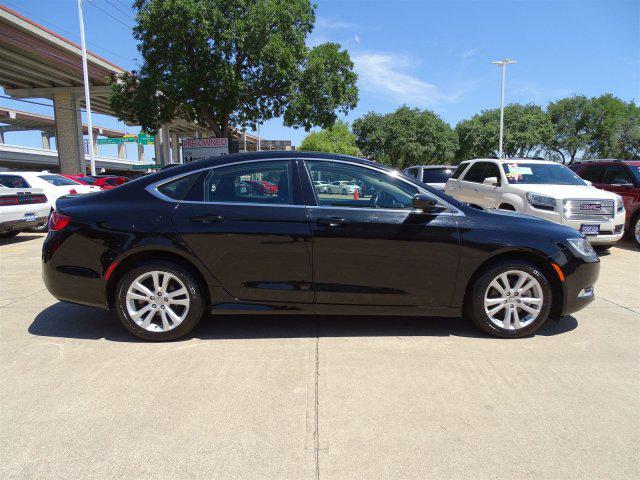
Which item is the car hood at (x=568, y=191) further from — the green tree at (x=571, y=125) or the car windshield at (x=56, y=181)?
the green tree at (x=571, y=125)

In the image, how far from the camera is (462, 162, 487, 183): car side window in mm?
9718

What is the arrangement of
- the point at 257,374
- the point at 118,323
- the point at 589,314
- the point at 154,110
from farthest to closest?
the point at 154,110 → the point at 589,314 → the point at 118,323 → the point at 257,374

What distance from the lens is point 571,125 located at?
42375 mm

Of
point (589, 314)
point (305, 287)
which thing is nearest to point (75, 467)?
point (305, 287)

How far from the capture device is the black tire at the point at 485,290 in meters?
3.80

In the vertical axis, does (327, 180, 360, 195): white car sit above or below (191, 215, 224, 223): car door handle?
above

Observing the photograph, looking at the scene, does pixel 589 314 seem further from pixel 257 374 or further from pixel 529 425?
pixel 257 374

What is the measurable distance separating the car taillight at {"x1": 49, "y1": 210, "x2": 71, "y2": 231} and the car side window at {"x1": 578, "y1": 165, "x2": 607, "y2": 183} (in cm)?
1083

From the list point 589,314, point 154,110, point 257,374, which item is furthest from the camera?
point 154,110

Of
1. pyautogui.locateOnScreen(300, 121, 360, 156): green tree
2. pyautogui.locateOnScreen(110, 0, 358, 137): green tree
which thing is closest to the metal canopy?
pyautogui.locateOnScreen(300, 121, 360, 156): green tree

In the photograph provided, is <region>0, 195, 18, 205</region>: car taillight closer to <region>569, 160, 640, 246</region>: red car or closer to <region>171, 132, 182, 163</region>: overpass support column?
<region>569, 160, 640, 246</region>: red car

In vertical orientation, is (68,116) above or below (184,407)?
above

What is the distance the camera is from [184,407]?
9.20ft

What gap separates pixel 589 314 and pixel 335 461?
147 inches
